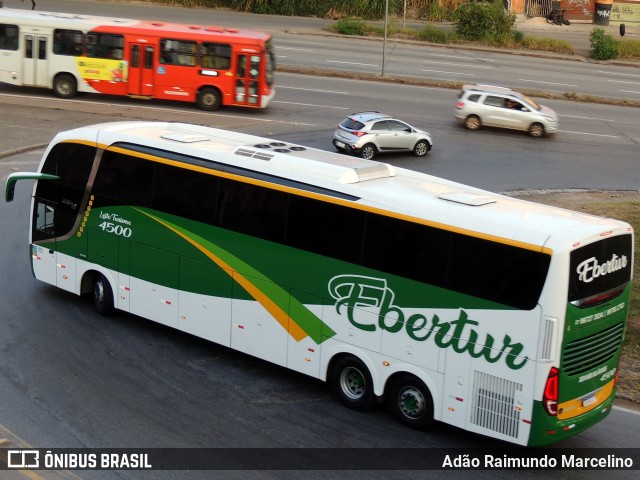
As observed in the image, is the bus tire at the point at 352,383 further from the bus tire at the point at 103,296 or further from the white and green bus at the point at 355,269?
the bus tire at the point at 103,296

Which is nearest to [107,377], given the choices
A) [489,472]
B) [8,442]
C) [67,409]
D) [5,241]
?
[67,409]

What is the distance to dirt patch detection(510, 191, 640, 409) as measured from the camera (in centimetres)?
1577

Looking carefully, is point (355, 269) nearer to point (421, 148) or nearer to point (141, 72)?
point (421, 148)

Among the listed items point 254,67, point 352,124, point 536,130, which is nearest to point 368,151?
point 352,124

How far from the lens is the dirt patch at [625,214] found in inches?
621

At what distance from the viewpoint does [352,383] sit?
1459 cm

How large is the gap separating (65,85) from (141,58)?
328 cm

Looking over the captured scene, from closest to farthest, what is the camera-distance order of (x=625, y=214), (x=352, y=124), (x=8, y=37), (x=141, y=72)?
(x=625, y=214) → (x=352, y=124) → (x=141, y=72) → (x=8, y=37)

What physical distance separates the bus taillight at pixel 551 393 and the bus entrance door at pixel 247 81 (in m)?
25.1

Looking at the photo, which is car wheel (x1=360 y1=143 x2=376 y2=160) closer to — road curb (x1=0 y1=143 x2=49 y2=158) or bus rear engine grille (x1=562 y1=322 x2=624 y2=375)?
road curb (x1=0 y1=143 x2=49 y2=158)

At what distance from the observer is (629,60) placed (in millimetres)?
52594

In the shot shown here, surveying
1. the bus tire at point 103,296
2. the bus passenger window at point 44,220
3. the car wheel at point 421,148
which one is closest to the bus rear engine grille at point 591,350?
the bus tire at point 103,296

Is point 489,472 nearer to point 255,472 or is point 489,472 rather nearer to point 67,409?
point 255,472

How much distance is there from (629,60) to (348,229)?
42.8 metres
